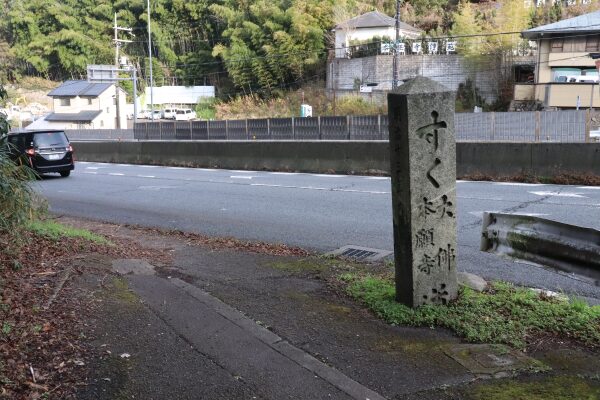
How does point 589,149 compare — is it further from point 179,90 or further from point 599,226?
point 179,90

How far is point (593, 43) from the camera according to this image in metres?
40.0

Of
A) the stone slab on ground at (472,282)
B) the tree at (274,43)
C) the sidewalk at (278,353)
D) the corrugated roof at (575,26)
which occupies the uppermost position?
the tree at (274,43)

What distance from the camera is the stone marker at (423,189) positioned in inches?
186

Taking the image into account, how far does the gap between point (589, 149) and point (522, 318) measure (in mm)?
11292

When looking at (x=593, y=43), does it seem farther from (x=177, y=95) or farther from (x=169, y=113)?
(x=177, y=95)

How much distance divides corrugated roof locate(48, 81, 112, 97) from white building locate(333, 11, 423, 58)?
29836 millimetres

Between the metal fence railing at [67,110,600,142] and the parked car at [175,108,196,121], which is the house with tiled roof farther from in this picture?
the parked car at [175,108,196,121]

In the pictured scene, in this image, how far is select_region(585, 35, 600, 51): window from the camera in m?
39.8

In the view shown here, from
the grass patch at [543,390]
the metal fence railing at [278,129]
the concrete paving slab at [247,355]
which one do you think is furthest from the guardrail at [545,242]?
the metal fence railing at [278,129]

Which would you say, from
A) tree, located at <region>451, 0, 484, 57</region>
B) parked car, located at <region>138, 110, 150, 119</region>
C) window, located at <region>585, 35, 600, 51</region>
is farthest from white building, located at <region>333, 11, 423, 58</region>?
parked car, located at <region>138, 110, 150, 119</region>

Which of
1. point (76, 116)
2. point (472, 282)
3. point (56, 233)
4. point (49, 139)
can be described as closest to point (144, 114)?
point (76, 116)

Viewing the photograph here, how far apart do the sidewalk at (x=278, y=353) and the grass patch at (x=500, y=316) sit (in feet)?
0.41

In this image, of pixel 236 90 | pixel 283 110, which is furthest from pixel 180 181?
pixel 236 90

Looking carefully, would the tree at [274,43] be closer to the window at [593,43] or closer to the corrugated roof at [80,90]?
the corrugated roof at [80,90]
